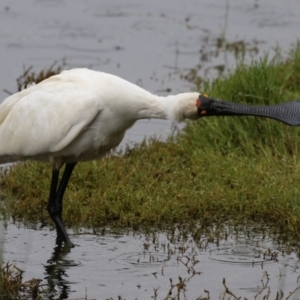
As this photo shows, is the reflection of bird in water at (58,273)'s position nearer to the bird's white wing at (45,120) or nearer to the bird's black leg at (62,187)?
the bird's black leg at (62,187)

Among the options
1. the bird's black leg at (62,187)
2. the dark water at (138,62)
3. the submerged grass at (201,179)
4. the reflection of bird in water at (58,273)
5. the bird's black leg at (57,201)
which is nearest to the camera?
the reflection of bird in water at (58,273)

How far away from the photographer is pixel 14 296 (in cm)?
723

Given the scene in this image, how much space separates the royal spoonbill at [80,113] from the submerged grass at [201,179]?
1.95 ft

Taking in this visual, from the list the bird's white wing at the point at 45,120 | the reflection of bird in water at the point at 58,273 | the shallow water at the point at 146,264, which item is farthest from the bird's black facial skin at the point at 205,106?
the reflection of bird in water at the point at 58,273

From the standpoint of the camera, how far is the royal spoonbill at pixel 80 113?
8008 mm

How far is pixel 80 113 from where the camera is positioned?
820 cm

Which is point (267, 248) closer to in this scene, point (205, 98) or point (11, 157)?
point (205, 98)

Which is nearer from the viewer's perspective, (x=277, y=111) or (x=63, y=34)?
(x=277, y=111)

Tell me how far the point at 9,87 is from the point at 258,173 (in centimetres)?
445

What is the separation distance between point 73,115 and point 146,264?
1.22 metres

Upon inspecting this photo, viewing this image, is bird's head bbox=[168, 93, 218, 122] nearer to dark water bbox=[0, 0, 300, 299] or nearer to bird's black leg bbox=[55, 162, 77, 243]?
dark water bbox=[0, 0, 300, 299]

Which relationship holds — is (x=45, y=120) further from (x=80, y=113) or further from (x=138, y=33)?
(x=138, y=33)

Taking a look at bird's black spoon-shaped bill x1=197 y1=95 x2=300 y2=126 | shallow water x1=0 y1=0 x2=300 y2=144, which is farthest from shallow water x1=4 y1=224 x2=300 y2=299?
shallow water x1=0 y1=0 x2=300 y2=144

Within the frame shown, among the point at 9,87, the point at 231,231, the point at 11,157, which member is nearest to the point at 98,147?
the point at 11,157
